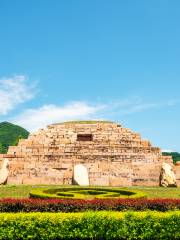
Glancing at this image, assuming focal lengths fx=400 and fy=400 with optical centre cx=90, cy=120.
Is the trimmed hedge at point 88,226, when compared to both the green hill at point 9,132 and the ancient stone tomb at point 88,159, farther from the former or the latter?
the green hill at point 9,132

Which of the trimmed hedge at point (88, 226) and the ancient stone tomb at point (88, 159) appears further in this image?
the ancient stone tomb at point (88, 159)

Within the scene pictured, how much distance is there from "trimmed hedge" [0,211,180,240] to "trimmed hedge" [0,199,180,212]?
4.69 feet

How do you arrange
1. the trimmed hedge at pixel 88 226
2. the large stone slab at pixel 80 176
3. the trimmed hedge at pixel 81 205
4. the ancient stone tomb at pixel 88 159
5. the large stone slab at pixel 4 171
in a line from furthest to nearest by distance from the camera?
1. the ancient stone tomb at pixel 88 159
2. the large stone slab at pixel 4 171
3. the large stone slab at pixel 80 176
4. the trimmed hedge at pixel 81 205
5. the trimmed hedge at pixel 88 226

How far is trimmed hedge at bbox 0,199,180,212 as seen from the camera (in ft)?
45.5

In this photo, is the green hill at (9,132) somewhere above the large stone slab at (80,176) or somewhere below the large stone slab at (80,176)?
above

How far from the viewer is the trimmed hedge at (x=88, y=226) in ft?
40.2

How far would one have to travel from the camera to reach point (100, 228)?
12281mm

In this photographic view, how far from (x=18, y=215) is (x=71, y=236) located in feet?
5.80

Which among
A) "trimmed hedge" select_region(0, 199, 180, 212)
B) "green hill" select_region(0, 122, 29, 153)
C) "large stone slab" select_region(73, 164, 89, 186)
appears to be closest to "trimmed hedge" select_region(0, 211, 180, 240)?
"trimmed hedge" select_region(0, 199, 180, 212)

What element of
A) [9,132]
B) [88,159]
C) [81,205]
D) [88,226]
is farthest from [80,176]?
[9,132]

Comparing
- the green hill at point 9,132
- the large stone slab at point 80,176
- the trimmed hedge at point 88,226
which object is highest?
the green hill at point 9,132

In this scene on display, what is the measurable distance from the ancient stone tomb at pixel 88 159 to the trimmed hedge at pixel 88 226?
49.0 ft

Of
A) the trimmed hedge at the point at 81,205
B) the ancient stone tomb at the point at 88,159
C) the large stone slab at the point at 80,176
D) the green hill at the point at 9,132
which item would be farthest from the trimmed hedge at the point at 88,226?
the green hill at the point at 9,132

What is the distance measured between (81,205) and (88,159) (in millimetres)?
16103
